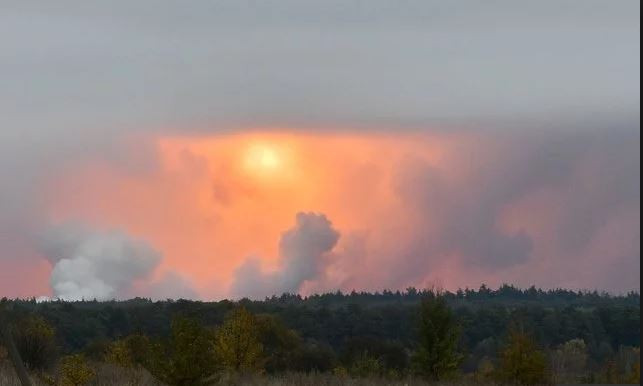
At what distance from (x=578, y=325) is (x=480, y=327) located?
54.9 ft

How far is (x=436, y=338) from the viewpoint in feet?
161

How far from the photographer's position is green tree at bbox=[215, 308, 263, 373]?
5059 centimetres

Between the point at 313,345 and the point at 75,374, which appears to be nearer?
the point at 75,374

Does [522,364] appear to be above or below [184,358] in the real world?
above

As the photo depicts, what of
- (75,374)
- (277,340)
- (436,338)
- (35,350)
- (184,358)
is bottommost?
(75,374)

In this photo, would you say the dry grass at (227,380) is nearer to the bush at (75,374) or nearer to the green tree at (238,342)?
the bush at (75,374)

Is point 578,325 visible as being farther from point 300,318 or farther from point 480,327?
point 300,318

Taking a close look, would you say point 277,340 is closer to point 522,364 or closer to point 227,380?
point 522,364

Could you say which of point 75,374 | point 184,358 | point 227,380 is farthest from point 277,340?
point 75,374

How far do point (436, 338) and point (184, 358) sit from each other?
24.1 m

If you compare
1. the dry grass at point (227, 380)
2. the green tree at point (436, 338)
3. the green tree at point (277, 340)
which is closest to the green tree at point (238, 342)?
the green tree at point (436, 338)

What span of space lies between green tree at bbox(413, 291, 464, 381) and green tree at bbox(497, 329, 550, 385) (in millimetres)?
2268

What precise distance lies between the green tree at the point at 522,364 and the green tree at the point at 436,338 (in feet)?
7.44

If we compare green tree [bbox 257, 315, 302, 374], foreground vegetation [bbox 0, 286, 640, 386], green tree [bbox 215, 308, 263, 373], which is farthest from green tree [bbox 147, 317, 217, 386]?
green tree [bbox 257, 315, 302, 374]
